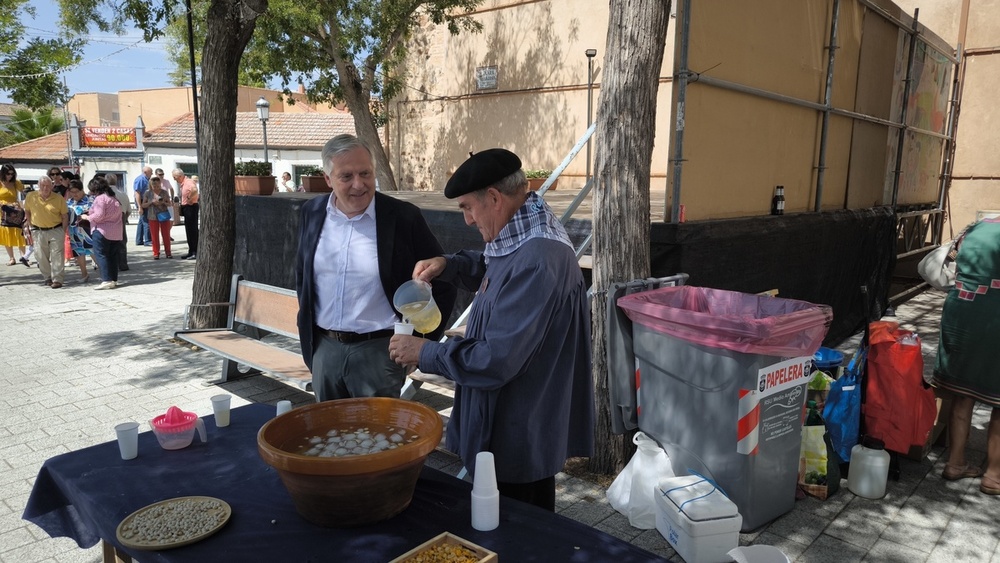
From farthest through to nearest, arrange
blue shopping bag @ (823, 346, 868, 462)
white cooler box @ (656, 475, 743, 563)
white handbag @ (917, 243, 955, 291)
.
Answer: white handbag @ (917, 243, 955, 291), blue shopping bag @ (823, 346, 868, 462), white cooler box @ (656, 475, 743, 563)

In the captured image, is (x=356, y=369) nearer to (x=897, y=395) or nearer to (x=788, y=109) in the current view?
(x=897, y=395)

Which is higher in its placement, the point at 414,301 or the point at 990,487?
the point at 414,301

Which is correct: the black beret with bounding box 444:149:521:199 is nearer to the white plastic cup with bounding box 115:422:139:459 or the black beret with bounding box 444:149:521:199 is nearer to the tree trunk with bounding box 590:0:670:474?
the white plastic cup with bounding box 115:422:139:459

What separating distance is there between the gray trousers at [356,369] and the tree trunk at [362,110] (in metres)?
11.6

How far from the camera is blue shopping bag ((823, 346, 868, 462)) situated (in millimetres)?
3955

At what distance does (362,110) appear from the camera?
47.4 feet

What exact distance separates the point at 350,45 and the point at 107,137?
97.2 ft

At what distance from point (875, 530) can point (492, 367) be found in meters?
2.71

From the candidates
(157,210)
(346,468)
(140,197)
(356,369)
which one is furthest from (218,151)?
(140,197)

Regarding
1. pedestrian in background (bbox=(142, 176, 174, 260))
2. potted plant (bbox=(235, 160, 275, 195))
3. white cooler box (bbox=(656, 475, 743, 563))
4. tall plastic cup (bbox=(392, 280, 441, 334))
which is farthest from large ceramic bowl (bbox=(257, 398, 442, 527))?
pedestrian in background (bbox=(142, 176, 174, 260))

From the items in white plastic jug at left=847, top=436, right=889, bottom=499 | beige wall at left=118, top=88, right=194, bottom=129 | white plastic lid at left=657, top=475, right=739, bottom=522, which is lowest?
white plastic jug at left=847, top=436, right=889, bottom=499

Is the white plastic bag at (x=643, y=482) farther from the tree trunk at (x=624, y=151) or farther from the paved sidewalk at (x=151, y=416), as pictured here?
the tree trunk at (x=624, y=151)

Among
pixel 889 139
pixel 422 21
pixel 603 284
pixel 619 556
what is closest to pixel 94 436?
pixel 603 284

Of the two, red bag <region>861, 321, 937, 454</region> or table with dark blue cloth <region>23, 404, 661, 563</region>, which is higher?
table with dark blue cloth <region>23, 404, 661, 563</region>
